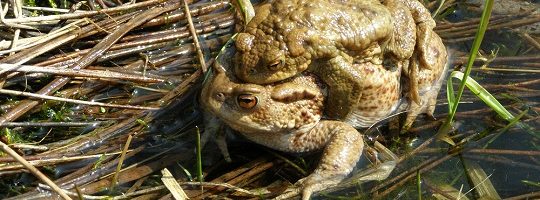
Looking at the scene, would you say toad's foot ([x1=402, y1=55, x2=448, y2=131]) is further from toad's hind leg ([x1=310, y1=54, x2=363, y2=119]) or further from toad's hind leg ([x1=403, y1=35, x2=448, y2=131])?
toad's hind leg ([x1=310, y1=54, x2=363, y2=119])

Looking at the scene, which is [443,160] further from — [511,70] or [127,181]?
[127,181]

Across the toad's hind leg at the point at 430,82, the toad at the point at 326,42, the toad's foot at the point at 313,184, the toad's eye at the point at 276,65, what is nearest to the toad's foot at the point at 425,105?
the toad's hind leg at the point at 430,82

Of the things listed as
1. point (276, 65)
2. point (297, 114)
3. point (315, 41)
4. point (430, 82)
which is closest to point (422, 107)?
point (430, 82)

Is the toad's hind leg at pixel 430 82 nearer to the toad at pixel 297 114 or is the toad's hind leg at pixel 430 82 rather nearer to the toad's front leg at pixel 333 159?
the toad at pixel 297 114

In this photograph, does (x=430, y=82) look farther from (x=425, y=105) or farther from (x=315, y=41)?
(x=315, y=41)

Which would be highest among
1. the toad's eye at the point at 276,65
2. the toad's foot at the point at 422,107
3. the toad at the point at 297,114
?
the toad's eye at the point at 276,65
